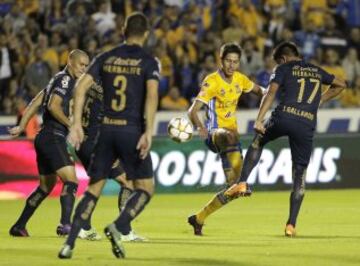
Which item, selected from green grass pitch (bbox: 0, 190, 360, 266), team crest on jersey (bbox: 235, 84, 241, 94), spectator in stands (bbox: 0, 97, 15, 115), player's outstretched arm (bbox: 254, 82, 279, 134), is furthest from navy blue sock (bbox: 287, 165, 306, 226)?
spectator in stands (bbox: 0, 97, 15, 115)

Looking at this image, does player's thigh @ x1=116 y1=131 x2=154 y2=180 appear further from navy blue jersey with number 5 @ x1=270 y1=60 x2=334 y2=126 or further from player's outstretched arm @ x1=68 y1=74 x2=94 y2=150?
navy blue jersey with number 5 @ x1=270 y1=60 x2=334 y2=126

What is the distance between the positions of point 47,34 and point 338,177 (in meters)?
6.45

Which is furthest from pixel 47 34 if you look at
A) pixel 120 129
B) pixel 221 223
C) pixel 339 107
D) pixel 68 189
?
pixel 120 129

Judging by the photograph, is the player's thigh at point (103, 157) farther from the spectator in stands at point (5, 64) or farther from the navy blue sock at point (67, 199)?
the spectator in stands at point (5, 64)

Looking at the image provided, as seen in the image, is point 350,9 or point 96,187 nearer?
point 96,187

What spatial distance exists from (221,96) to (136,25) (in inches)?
142

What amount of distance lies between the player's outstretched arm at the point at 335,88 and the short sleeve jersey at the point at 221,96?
89cm

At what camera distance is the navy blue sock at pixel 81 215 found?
35.0ft

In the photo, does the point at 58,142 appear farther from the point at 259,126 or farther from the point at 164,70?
the point at 164,70

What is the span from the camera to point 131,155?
10867mm

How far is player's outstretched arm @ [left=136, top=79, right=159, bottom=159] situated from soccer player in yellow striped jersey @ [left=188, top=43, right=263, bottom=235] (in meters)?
3.08

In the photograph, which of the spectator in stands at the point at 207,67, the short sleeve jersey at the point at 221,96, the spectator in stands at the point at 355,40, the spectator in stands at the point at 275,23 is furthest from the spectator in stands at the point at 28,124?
the short sleeve jersey at the point at 221,96

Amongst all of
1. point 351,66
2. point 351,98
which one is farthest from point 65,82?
point 351,66

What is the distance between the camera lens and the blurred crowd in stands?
2309 cm
